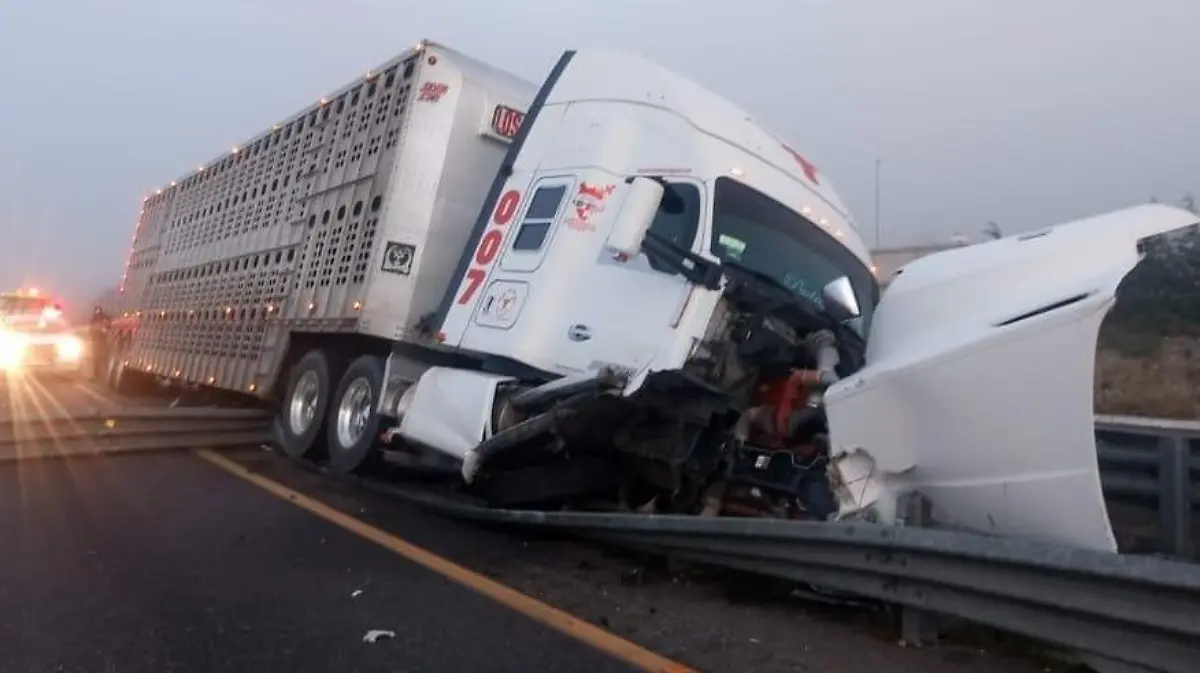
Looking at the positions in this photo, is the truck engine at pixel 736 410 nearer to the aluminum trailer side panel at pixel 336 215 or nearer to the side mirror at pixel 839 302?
the side mirror at pixel 839 302

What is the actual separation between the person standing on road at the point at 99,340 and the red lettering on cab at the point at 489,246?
47.2 feet

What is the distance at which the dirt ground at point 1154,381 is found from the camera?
13.3 m

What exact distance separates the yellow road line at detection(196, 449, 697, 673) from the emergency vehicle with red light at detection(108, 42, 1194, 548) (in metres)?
0.68

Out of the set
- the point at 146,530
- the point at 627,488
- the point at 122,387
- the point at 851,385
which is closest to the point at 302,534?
the point at 146,530

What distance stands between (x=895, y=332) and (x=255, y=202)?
9561 mm

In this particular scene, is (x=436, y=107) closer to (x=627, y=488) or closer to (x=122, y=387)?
(x=627, y=488)

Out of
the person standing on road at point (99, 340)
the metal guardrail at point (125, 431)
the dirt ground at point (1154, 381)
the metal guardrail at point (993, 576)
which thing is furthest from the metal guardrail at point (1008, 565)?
the person standing on road at point (99, 340)

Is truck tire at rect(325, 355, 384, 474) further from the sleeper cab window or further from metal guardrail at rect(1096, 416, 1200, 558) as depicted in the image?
metal guardrail at rect(1096, 416, 1200, 558)

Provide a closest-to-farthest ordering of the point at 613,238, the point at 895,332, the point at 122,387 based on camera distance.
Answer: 1. the point at 895,332
2. the point at 613,238
3. the point at 122,387

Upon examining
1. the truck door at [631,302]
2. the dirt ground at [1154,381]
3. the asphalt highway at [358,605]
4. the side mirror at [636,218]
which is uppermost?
the dirt ground at [1154,381]

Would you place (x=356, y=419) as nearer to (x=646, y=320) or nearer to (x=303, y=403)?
(x=303, y=403)

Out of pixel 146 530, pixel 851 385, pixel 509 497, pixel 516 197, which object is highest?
pixel 516 197

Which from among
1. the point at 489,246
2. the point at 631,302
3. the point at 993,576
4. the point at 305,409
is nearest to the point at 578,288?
the point at 631,302

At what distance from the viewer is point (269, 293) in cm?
1212
